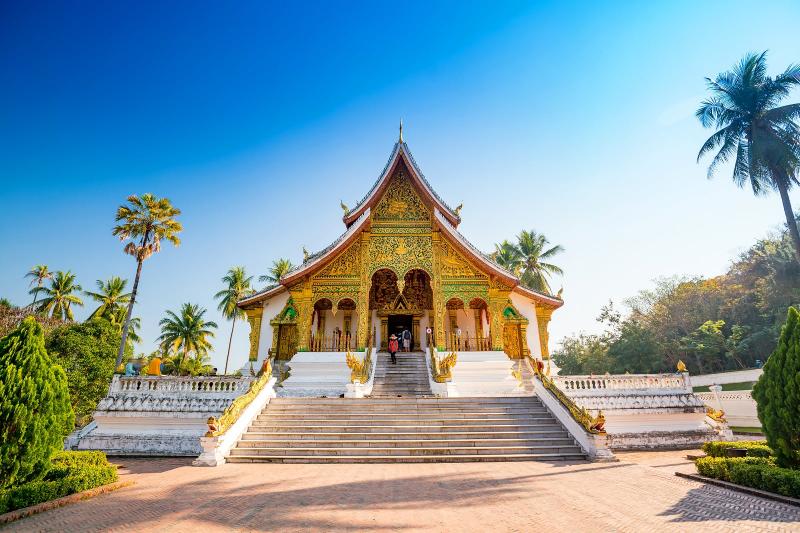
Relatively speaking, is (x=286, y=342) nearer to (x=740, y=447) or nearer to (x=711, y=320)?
(x=740, y=447)

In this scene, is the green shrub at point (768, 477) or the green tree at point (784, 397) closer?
the green shrub at point (768, 477)

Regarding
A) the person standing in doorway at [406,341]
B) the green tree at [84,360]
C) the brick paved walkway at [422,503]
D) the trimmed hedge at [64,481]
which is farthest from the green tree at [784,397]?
the green tree at [84,360]

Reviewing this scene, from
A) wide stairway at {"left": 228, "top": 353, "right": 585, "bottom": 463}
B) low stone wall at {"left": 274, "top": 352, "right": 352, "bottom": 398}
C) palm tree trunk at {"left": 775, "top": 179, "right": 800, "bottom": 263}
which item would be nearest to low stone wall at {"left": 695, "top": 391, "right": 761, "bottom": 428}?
palm tree trunk at {"left": 775, "top": 179, "right": 800, "bottom": 263}

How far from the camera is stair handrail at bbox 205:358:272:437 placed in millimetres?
8688

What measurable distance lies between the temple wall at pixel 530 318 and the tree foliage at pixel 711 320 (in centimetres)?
1826

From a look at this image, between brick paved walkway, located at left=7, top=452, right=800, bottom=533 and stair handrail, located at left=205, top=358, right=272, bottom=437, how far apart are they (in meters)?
1.13

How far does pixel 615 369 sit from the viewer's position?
37344 mm

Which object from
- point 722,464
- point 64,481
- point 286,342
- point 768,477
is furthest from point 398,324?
point 768,477

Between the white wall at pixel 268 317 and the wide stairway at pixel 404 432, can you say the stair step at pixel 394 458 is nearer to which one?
the wide stairway at pixel 404 432

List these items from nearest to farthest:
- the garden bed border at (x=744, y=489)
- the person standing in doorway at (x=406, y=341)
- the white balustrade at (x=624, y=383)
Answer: the garden bed border at (x=744, y=489) < the white balustrade at (x=624, y=383) < the person standing in doorway at (x=406, y=341)

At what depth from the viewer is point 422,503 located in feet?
17.6

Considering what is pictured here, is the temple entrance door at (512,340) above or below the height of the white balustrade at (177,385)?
above

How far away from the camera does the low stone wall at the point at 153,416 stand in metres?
11.2

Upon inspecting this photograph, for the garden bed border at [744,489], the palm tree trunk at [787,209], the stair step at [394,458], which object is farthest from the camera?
the palm tree trunk at [787,209]
